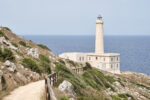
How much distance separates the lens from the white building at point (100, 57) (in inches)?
2227

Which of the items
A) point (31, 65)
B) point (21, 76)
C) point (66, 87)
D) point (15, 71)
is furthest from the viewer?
point (31, 65)

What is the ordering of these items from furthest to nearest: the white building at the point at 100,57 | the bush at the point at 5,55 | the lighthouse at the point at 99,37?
the lighthouse at the point at 99,37 → the white building at the point at 100,57 → the bush at the point at 5,55

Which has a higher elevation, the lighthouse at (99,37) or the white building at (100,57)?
the lighthouse at (99,37)

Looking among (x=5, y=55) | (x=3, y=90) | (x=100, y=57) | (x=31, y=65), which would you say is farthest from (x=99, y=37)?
(x=3, y=90)

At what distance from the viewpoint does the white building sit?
56562 millimetres

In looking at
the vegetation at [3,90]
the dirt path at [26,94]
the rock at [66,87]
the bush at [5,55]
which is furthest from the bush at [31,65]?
the vegetation at [3,90]

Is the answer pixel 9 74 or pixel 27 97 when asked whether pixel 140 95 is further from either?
pixel 27 97

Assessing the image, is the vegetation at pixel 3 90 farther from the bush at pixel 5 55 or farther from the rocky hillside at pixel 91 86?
the bush at pixel 5 55

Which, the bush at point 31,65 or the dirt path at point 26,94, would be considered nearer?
the dirt path at point 26,94

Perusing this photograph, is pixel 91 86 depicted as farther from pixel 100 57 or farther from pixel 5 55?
pixel 100 57

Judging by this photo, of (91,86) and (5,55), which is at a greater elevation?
(5,55)

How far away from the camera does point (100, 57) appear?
57219mm

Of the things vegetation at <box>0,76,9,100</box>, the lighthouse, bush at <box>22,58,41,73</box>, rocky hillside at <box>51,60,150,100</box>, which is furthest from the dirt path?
the lighthouse

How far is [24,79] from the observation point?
60.4 ft
